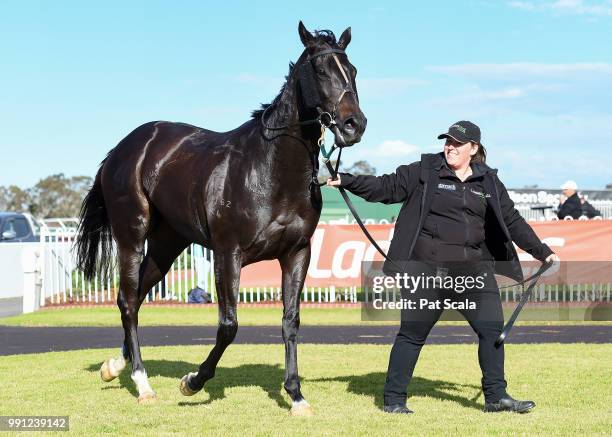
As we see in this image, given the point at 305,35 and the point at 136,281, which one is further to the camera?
the point at 136,281

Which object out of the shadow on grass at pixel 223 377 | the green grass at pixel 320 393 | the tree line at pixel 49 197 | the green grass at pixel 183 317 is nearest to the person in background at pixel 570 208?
the green grass at pixel 183 317

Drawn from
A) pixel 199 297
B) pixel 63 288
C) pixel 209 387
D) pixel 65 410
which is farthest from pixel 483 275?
pixel 63 288

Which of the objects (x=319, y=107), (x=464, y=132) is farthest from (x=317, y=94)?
(x=464, y=132)

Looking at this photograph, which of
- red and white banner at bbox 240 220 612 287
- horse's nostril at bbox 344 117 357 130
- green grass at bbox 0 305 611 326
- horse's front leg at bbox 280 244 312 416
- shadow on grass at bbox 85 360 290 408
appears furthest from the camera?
red and white banner at bbox 240 220 612 287

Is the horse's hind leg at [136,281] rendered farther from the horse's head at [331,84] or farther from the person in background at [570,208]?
the person in background at [570,208]

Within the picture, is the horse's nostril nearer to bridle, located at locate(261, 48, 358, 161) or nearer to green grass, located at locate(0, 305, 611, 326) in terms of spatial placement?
bridle, located at locate(261, 48, 358, 161)

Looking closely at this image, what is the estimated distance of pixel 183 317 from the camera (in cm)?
1684

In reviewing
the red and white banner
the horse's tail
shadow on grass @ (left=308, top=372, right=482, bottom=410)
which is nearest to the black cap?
shadow on grass @ (left=308, top=372, right=482, bottom=410)

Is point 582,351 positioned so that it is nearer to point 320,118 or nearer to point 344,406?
point 344,406

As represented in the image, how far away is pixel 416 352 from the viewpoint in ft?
22.9

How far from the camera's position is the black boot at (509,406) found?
22.2 ft

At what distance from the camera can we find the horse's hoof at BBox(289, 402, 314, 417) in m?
6.76

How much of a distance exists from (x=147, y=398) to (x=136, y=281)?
136 centimetres

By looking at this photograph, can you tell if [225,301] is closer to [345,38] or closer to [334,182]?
[334,182]
